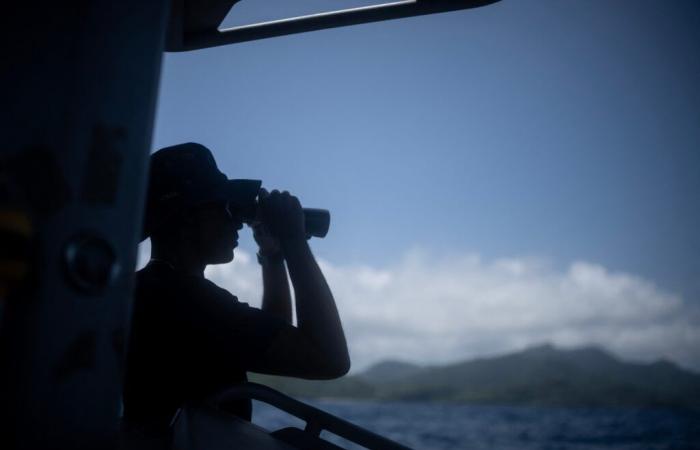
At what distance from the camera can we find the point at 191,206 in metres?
1.63

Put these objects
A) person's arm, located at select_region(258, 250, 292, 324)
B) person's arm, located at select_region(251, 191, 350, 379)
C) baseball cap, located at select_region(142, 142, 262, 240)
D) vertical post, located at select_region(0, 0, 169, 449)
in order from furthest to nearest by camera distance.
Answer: person's arm, located at select_region(258, 250, 292, 324), baseball cap, located at select_region(142, 142, 262, 240), person's arm, located at select_region(251, 191, 350, 379), vertical post, located at select_region(0, 0, 169, 449)

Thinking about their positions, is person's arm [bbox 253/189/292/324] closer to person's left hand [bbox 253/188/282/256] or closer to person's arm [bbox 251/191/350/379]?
person's left hand [bbox 253/188/282/256]

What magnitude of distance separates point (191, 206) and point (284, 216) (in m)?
0.44

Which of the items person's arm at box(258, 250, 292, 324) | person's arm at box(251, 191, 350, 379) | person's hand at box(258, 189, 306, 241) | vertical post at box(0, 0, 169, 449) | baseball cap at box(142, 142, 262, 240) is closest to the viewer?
vertical post at box(0, 0, 169, 449)

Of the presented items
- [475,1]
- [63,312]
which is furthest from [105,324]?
[475,1]

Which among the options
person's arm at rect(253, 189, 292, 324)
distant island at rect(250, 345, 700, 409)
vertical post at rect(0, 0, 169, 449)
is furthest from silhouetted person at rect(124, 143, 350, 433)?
distant island at rect(250, 345, 700, 409)

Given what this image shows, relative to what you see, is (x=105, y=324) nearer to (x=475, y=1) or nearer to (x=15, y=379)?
(x=15, y=379)

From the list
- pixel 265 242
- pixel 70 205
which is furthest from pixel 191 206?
pixel 70 205

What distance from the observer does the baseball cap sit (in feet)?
5.29

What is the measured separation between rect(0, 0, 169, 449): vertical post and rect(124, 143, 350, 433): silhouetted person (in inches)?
30.2

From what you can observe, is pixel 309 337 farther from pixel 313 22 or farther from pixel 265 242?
pixel 265 242

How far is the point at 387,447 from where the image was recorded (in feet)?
3.96

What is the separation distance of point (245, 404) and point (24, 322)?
4.13 feet

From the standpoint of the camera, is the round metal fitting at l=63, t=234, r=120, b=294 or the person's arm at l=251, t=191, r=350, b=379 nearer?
the round metal fitting at l=63, t=234, r=120, b=294
